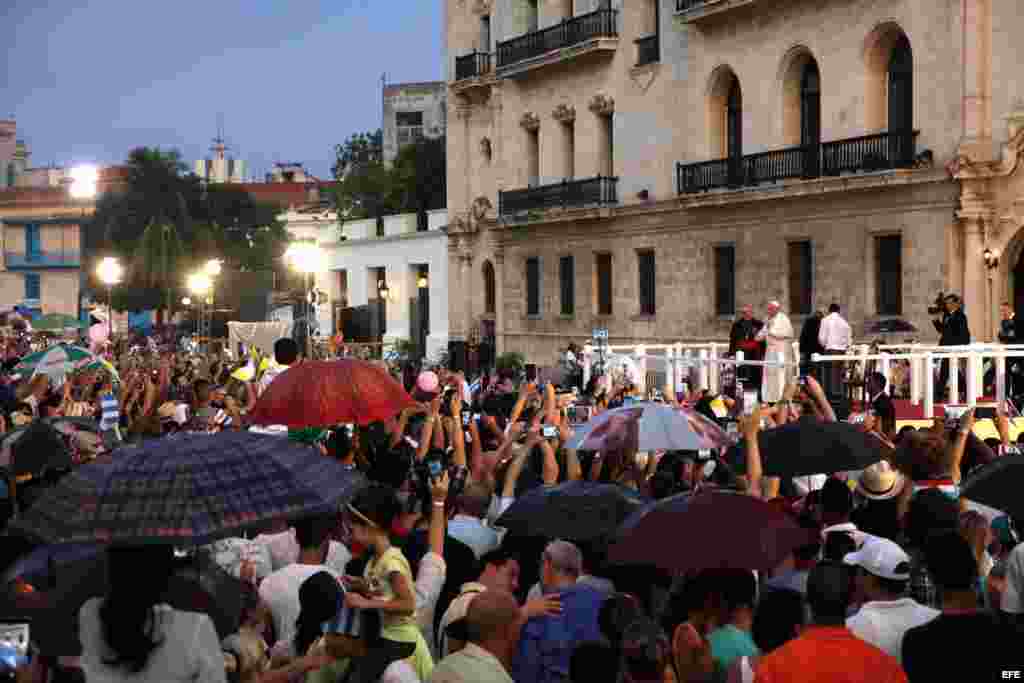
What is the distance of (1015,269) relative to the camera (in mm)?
28375

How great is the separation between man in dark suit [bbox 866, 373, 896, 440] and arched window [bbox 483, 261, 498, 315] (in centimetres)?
2751

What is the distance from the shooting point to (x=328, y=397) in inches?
491

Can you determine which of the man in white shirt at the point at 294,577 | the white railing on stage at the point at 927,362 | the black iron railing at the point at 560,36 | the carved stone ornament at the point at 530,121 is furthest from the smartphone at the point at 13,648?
the carved stone ornament at the point at 530,121

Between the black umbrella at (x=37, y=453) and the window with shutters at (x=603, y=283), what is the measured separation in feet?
95.1

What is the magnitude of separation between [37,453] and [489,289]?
34.7 m

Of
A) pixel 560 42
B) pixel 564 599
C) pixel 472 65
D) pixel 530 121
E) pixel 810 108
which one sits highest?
pixel 472 65

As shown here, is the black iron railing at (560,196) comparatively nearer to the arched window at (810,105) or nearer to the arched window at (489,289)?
the arched window at (489,289)

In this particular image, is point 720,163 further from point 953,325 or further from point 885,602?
point 885,602

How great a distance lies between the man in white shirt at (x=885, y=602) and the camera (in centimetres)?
674

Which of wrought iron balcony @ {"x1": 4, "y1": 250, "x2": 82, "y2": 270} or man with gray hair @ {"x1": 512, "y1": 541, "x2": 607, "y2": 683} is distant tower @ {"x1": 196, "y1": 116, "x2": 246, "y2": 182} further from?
man with gray hair @ {"x1": 512, "y1": 541, "x2": 607, "y2": 683}

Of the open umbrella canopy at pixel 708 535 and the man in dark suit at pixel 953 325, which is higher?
the man in dark suit at pixel 953 325

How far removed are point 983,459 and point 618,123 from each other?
90.6ft

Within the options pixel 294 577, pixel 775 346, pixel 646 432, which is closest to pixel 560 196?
pixel 775 346

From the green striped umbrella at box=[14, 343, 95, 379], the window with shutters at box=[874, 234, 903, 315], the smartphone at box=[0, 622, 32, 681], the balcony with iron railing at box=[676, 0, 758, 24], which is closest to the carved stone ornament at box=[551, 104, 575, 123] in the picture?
the balcony with iron railing at box=[676, 0, 758, 24]
